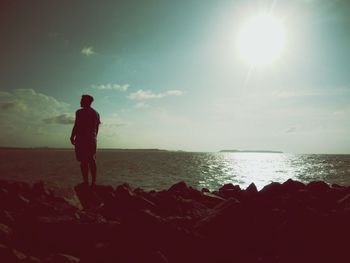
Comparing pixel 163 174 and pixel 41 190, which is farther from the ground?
pixel 41 190

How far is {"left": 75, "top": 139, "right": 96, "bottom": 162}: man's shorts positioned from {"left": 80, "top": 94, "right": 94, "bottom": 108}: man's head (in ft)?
3.36

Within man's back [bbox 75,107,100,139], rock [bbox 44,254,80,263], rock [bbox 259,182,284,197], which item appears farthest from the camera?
man's back [bbox 75,107,100,139]

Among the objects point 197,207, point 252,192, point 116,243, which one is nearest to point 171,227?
point 116,243

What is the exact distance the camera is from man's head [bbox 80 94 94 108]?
367 inches

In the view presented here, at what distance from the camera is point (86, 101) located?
9375 millimetres

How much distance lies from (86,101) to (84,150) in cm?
143

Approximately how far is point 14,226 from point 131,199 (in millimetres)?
2965

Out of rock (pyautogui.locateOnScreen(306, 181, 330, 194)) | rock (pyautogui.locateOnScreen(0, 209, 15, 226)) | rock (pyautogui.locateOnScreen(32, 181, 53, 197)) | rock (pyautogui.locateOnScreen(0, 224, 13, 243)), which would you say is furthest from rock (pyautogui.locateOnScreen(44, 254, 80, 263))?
rock (pyautogui.locateOnScreen(306, 181, 330, 194))

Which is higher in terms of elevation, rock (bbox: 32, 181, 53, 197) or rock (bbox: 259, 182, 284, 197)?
rock (bbox: 259, 182, 284, 197)

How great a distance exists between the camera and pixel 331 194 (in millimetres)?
9055

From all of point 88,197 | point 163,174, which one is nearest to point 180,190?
point 88,197

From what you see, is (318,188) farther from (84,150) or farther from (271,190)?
(84,150)

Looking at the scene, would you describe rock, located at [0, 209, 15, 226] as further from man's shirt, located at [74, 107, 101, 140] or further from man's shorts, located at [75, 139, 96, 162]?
man's shirt, located at [74, 107, 101, 140]

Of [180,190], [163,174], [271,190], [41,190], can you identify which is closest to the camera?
[41,190]
